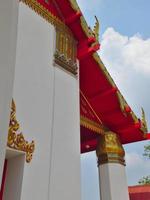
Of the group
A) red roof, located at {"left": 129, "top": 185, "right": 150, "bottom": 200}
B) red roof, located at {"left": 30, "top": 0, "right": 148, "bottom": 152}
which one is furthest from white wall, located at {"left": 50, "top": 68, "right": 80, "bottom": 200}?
red roof, located at {"left": 129, "top": 185, "right": 150, "bottom": 200}

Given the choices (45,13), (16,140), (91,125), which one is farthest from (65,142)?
(45,13)

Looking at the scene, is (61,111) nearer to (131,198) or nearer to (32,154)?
(32,154)

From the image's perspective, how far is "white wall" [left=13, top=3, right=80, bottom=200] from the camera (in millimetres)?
3023

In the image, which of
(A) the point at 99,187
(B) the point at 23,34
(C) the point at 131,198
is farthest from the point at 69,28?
(C) the point at 131,198

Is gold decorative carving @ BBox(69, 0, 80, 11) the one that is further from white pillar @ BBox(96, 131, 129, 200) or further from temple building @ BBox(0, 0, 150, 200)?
white pillar @ BBox(96, 131, 129, 200)

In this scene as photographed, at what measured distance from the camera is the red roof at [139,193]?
5.57 metres

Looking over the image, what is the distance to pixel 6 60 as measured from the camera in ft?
4.75

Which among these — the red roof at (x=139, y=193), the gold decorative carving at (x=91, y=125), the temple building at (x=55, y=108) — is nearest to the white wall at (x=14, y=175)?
the temple building at (x=55, y=108)

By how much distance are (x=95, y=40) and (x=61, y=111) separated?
1.38m

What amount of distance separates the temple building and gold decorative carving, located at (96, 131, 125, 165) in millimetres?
17

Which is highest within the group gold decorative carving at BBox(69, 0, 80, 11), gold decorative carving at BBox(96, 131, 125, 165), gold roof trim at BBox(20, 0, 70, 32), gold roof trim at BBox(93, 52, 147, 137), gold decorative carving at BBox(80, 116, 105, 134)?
gold decorative carving at BBox(69, 0, 80, 11)

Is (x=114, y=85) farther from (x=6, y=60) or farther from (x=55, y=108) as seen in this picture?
(x=6, y=60)

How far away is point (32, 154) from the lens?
298 centimetres

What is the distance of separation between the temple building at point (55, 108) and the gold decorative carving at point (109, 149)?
0.06ft
